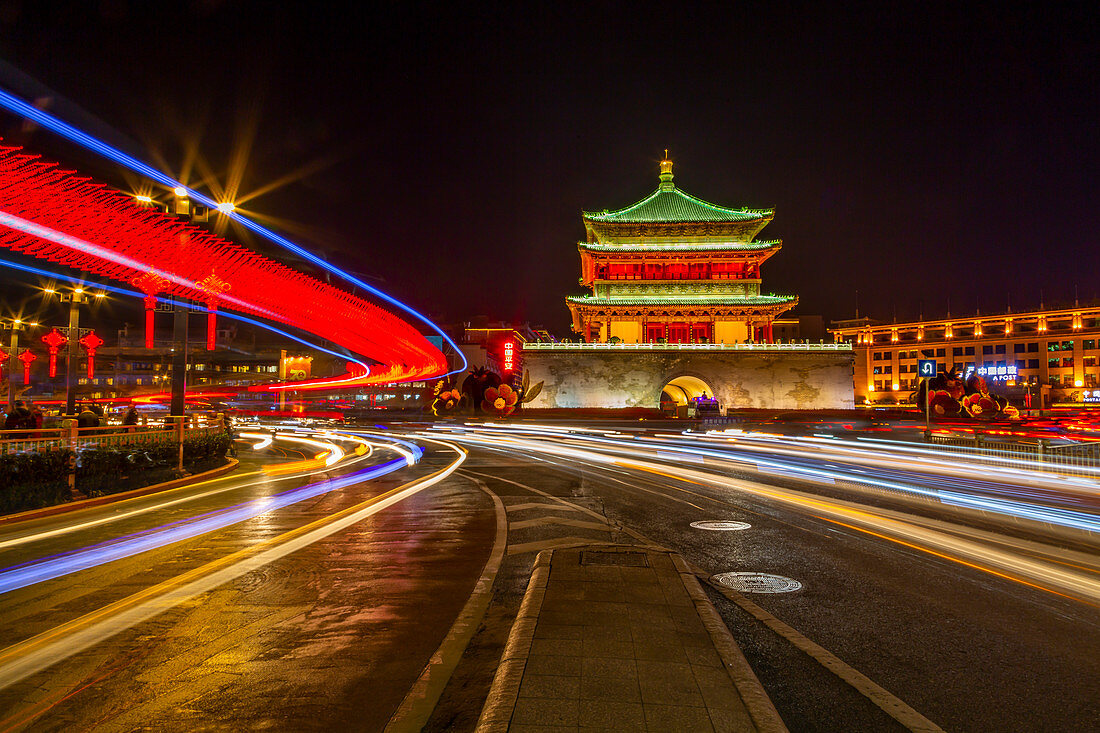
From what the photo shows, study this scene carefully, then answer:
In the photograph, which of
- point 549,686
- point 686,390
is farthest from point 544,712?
point 686,390

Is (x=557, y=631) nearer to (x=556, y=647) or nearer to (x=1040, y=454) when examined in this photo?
(x=556, y=647)

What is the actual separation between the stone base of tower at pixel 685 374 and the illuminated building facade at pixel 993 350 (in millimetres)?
34430

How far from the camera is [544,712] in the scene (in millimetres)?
3074

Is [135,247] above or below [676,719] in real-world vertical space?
above

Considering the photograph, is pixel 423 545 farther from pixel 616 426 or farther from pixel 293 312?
pixel 616 426

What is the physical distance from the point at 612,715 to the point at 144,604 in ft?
15.4

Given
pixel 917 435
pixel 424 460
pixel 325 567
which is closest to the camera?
pixel 325 567

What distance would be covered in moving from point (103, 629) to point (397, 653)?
256 cm

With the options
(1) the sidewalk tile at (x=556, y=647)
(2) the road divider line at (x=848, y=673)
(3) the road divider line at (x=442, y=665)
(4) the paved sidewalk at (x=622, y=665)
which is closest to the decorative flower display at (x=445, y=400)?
(3) the road divider line at (x=442, y=665)

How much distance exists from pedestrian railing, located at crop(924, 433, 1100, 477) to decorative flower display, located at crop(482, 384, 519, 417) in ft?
92.4

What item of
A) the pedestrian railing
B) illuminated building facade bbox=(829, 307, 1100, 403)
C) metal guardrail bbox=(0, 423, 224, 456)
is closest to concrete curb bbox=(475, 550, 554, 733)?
metal guardrail bbox=(0, 423, 224, 456)

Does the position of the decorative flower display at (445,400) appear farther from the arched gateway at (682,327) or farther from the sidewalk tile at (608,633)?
the sidewalk tile at (608,633)

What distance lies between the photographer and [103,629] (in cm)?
477

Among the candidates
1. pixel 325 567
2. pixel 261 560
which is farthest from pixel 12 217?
pixel 325 567
